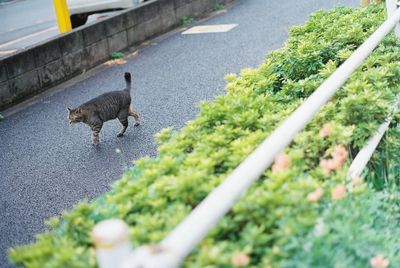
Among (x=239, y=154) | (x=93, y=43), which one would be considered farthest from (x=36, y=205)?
(x=93, y=43)

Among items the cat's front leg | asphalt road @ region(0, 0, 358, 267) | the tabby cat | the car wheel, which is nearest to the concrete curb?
asphalt road @ region(0, 0, 358, 267)

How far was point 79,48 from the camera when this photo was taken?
8992 mm

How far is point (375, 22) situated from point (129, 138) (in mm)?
2895

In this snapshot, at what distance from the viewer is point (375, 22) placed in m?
4.93

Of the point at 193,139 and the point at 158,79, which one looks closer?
the point at 193,139

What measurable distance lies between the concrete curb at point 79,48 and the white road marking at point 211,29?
513 millimetres

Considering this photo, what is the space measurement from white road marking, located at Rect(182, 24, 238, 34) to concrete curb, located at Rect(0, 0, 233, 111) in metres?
0.51

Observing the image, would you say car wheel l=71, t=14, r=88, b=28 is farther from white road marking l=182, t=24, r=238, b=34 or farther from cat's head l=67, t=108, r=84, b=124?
cat's head l=67, t=108, r=84, b=124

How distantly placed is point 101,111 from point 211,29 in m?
5.65

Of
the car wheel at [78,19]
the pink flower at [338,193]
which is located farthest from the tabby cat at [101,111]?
the car wheel at [78,19]

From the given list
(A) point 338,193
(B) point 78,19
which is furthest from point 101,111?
(B) point 78,19

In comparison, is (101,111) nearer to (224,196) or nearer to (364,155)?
(364,155)

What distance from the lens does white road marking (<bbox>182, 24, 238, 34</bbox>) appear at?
1112 cm

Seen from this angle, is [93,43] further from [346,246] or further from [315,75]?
[346,246]
